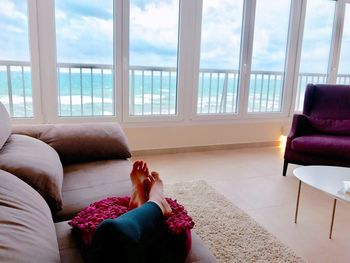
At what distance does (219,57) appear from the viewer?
3.75 meters

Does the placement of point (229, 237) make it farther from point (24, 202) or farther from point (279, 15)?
point (279, 15)

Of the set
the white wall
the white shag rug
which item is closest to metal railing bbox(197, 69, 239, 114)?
the white wall

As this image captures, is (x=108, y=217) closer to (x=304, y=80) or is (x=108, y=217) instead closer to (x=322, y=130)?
(x=322, y=130)

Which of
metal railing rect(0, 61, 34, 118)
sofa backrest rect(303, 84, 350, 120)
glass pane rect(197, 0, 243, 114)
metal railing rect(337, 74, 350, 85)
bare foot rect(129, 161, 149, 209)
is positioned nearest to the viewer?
bare foot rect(129, 161, 149, 209)

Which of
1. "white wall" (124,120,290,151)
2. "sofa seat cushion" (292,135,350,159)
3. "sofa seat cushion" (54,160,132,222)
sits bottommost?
"white wall" (124,120,290,151)

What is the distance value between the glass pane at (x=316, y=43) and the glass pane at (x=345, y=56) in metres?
0.25

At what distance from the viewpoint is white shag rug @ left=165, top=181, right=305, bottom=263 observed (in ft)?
5.29

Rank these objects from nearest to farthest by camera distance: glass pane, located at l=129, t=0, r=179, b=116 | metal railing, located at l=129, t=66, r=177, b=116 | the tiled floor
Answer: the tiled floor
glass pane, located at l=129, t=0, r=179, b=116
metal railing, located at l=129, t=66, r=177, b=116

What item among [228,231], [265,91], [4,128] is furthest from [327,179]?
[265,91]

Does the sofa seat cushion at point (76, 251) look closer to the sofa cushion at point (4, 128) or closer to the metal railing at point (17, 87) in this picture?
the sofa cushion at point (4, 128)

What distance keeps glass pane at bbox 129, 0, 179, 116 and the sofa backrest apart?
1502mm

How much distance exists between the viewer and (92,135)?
1912 millimetres

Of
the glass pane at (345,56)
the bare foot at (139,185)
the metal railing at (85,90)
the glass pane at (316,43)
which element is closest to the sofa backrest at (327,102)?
the glass pane at (316,43)

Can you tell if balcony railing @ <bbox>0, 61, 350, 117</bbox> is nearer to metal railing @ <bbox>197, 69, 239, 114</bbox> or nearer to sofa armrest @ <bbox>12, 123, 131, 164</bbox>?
metal railing @ <bbox>197, 69, 239, 114</bbox>
